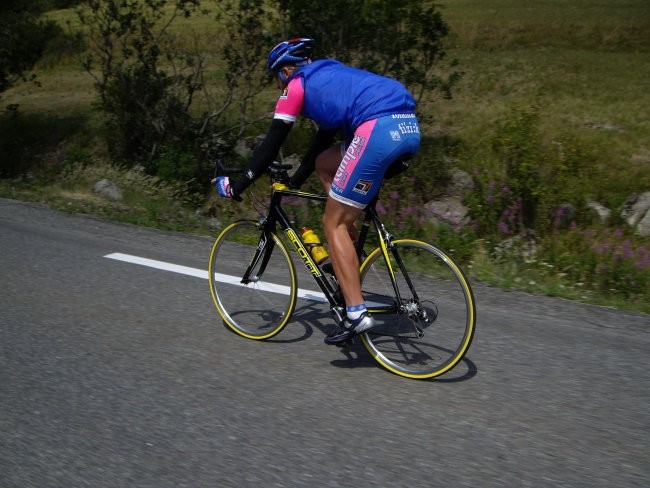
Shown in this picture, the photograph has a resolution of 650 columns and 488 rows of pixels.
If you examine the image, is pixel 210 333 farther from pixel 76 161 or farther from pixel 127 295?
pixel 76 161

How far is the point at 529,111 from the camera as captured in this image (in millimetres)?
15359

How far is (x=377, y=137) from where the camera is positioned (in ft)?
13.5

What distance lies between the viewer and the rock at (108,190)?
11.4 meters

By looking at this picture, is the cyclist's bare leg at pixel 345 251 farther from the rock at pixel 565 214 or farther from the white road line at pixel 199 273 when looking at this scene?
the rock at pixel 565 214

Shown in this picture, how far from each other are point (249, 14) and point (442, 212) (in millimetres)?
6274

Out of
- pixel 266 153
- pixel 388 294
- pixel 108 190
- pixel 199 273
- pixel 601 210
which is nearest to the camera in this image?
pixel 266 153

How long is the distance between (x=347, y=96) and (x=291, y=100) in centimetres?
35

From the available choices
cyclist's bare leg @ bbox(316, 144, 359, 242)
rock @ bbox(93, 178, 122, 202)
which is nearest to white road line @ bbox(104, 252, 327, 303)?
cyclist's bare leg @ bbox(316, 144, 359, 242)

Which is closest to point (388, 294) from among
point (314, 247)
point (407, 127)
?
point (314, 247)

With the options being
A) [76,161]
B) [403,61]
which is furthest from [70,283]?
[76,161]

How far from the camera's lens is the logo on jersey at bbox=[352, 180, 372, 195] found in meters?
4.25

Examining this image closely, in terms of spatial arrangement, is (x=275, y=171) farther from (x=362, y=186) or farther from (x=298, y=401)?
(x=298, y=401)

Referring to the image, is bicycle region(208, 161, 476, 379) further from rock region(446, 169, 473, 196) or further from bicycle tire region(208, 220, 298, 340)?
rock region(446, 169, 473, 196)

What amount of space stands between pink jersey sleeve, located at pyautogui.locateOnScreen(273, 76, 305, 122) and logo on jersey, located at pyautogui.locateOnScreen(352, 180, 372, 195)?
56cm
